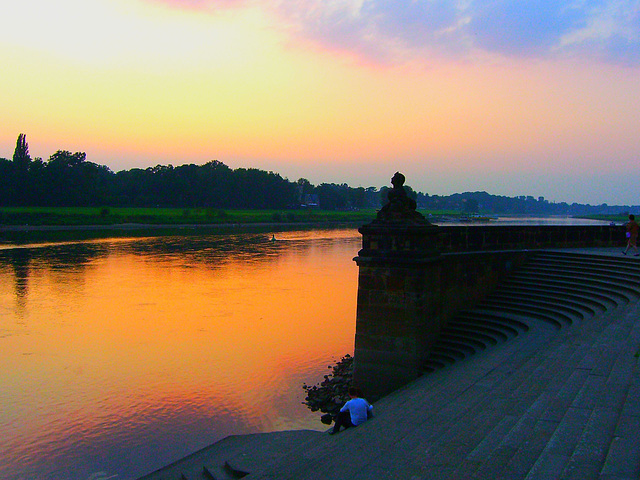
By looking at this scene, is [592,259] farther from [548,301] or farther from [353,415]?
[353,415]

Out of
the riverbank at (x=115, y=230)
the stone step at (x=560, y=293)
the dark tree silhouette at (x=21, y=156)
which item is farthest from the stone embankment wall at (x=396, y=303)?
the dark tree silhouette at (x=21, y=156)

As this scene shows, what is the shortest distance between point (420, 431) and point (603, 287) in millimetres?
8649

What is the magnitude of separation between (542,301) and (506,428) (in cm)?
847

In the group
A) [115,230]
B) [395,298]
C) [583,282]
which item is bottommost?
[115,230]

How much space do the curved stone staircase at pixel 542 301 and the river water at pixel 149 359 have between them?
395 centimetres

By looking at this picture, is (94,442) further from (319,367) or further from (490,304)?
(490,304)

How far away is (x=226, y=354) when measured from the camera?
17.8m

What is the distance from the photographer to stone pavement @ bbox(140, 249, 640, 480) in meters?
5.20

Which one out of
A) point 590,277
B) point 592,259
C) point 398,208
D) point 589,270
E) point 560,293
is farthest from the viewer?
point 592,259

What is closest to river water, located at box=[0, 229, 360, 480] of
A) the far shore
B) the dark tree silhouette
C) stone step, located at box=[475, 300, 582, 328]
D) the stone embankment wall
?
the stone embankment wall

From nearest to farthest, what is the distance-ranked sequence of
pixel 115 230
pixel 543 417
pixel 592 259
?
pixel 543 417, pixel 592 259, pixel 115 230

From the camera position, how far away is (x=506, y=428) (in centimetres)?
636

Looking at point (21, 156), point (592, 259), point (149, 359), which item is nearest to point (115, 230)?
point (21, 156)

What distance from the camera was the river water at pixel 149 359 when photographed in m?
11.4
